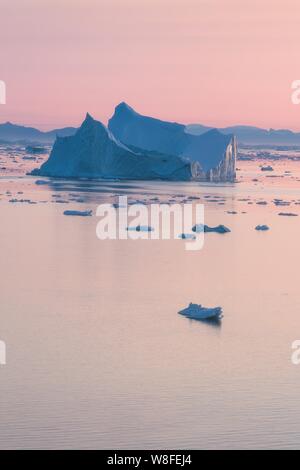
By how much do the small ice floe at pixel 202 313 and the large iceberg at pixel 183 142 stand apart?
88.4ft

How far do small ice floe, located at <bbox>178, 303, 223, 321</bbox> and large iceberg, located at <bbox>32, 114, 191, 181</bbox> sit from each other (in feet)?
81.4

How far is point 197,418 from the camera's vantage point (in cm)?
852

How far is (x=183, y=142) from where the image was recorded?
4347 cm

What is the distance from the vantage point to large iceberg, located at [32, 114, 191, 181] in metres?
38.0

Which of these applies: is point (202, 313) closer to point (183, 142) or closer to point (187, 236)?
point (187, 236)

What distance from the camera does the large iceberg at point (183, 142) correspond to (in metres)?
41.5

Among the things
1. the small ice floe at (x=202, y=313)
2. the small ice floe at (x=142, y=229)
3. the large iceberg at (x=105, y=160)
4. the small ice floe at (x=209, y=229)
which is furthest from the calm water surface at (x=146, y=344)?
the large iceberg at (x=105, y=160)

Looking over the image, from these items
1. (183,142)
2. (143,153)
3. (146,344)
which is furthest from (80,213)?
(183,142)

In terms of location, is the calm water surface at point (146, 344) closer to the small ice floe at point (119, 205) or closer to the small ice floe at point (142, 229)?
the small ice floe at point (142, 229)

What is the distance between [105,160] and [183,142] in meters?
5.01

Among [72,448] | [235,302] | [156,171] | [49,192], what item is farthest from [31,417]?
[156,171]

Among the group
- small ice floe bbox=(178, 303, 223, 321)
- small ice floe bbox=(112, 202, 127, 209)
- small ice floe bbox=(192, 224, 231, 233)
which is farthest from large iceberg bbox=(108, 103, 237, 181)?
small ice floe bbox=(178, 303, 223, 321)

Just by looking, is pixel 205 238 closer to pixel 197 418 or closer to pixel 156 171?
pixel 197 418
